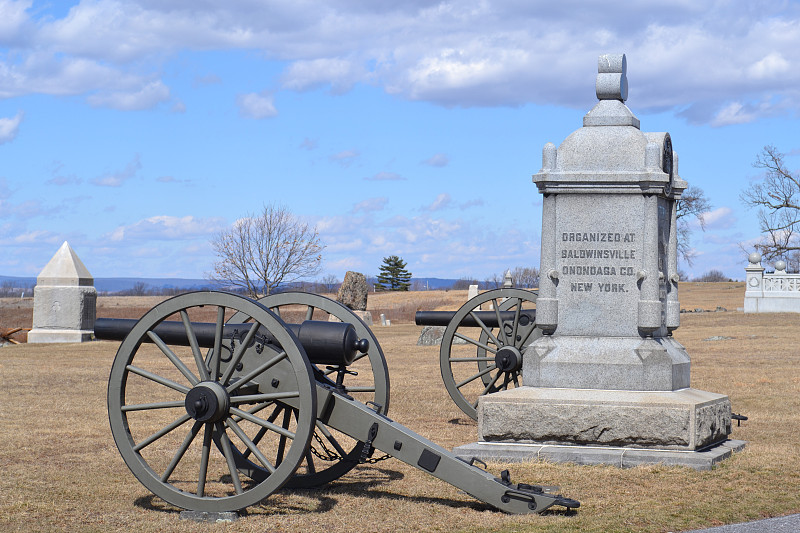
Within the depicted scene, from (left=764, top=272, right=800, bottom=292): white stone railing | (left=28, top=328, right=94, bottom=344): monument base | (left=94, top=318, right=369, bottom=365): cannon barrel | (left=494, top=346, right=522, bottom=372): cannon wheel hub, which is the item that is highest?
Answer: (left=764, top=272, right=800, bottom=292): white stone railing

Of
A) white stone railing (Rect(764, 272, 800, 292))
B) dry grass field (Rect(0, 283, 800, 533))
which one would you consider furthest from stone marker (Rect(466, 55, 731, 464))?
white stone railing (Rect(764, 272, 800, 292))

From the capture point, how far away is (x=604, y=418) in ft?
25.6

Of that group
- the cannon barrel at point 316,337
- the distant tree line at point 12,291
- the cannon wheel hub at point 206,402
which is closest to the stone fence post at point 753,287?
the cannon barrel at point 316,337

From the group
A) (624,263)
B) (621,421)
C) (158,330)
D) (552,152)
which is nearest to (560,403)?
(621,421)

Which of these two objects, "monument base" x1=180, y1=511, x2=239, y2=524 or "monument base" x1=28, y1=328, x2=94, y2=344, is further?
"monument base" x1=28, y1=328, x2=94, y2=344

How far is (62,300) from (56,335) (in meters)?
0.87

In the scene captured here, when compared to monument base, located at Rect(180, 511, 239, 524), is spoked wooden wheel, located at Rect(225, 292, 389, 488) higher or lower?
higher

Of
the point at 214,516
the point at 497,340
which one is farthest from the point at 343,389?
the point at 497,340

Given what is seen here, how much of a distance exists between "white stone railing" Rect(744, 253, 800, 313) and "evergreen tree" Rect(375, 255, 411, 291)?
136 feet

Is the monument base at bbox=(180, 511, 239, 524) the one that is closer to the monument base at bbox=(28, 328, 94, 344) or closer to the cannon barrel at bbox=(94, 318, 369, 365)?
the cannon barrel at bbox=(94, 318, 369, 365)

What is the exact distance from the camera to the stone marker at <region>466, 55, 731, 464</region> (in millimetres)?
7922

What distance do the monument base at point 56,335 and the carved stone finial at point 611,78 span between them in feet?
59.3

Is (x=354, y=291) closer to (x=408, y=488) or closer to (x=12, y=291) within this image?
(x=408, y=488)

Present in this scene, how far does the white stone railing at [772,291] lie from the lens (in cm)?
3466
